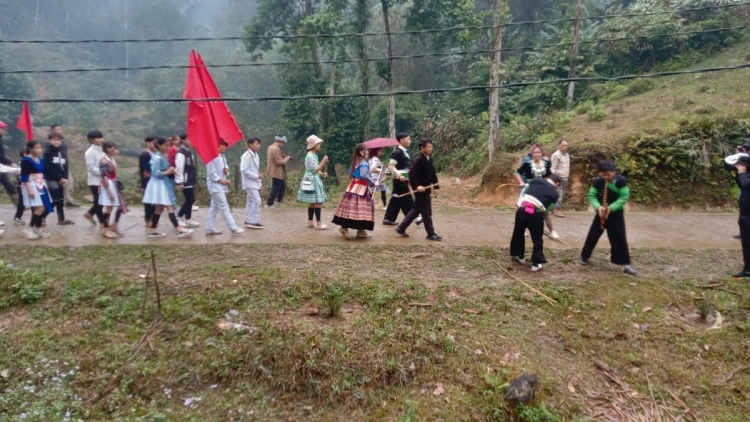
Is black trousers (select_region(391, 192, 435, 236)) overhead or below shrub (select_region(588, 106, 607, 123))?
below

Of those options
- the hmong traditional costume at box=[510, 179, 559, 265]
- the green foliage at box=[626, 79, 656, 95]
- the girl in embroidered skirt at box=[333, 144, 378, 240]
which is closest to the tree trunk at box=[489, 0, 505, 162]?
the green foliage at box=[626, 79, 656, 95]

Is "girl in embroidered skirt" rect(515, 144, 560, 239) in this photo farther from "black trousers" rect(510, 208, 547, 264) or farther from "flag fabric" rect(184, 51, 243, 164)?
"flag fabric" rect(184, 51, 243, 164)

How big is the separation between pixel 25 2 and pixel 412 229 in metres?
57.5

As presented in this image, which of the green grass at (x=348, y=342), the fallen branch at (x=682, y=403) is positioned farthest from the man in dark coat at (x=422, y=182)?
the fallen branch at (x=682, y=403)

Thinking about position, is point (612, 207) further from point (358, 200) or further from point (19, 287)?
point (19, 287)

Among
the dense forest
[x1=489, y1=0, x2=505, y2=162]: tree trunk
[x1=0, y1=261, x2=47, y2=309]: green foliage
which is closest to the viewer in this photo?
[x1=0, y1=261, x2=47, y2=309]: green foliage

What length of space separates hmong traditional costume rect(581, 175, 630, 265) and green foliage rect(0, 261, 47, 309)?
6672 mm

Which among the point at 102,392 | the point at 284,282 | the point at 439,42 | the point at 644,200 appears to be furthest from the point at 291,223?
the point at 439,42

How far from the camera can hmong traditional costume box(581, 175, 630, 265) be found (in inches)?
239

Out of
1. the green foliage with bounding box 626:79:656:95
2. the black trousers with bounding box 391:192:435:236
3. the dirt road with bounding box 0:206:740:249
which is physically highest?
the green foliage with bounding box 626:79:656:95

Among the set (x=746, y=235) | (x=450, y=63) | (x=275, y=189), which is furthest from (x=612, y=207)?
(x=450, y=63)

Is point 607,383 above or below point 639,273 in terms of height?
below

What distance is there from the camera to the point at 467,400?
14.5 ft

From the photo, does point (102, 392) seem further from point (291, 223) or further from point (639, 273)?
point (639, 273)
